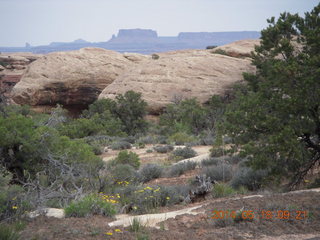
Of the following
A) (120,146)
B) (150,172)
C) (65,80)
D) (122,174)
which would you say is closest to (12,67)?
(65,80)

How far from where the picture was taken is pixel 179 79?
81.6 ft

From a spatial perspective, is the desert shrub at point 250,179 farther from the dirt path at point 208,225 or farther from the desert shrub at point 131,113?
the desert shrub at point 131,113

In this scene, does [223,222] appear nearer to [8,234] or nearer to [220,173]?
[8,234]

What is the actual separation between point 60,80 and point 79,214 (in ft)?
77.7

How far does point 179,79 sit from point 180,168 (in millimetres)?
15316

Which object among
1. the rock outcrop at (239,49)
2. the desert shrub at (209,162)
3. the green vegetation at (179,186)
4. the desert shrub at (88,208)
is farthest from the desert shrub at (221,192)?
the rock outcrop at (239,49)

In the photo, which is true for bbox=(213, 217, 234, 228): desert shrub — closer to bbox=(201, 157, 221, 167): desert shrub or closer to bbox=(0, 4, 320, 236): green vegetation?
bbox=(0, 4, 320, 236): green vegetation

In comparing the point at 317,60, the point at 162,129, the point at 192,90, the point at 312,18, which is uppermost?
the point at 312,18

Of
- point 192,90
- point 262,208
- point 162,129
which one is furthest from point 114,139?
point 262,208

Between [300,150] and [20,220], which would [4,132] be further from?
[300,150]

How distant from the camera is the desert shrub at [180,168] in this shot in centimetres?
1002

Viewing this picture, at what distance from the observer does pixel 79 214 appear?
17.2ft

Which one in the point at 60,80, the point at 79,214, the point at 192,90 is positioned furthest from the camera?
the point at 60,80
